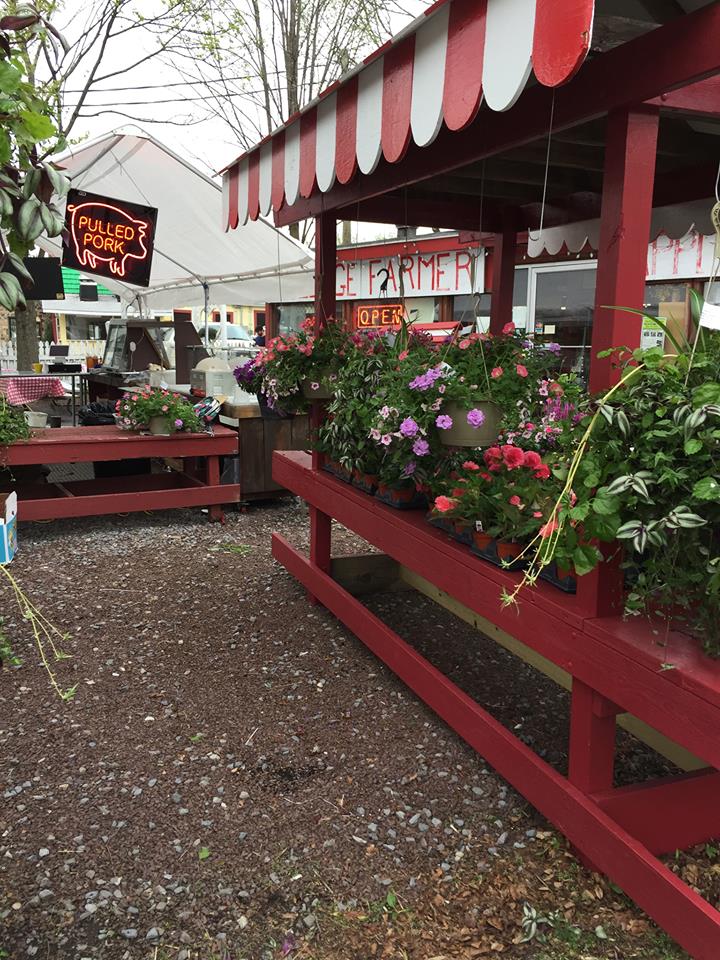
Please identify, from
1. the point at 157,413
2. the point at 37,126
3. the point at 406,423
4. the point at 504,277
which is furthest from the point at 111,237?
the point at 37,126

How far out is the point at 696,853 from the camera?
7.95 ft

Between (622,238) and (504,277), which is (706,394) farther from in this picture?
(504,277)

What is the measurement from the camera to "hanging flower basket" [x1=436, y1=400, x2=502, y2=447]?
295 cm

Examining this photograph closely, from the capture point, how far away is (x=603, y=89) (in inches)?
83.0

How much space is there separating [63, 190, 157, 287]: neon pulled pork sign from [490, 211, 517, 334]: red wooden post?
3.97m

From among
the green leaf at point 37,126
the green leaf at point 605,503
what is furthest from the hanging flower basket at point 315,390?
the green leaf at point 37,126

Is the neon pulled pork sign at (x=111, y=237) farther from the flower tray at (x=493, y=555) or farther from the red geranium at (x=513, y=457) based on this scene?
the red geranium at (x=513, y=457)

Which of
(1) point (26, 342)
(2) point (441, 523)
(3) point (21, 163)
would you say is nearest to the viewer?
(3) point (21, 163)

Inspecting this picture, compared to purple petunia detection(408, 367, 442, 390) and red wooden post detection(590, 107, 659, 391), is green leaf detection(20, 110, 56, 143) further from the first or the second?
purple petunia detection(408, 367, 442, 390)

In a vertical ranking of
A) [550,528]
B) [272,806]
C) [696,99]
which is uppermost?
[696,99]

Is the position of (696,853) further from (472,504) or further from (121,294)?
(121,294)

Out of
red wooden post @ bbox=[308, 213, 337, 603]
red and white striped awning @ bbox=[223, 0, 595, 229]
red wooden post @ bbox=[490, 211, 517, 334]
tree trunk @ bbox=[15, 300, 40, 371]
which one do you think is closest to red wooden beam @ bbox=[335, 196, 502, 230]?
red wooden post @ bbox=[490, 211, 517, 334]

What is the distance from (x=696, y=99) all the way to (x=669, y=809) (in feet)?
6.96

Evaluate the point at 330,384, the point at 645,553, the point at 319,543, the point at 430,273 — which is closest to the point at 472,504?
the point at 645,553
